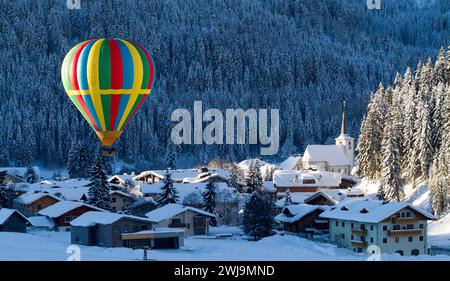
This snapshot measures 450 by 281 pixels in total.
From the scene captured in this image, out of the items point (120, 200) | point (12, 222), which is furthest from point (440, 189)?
point (12, 222)

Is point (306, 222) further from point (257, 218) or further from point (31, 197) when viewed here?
point (31, 197)

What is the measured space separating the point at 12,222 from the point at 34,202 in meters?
13.6

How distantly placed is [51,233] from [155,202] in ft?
37.6

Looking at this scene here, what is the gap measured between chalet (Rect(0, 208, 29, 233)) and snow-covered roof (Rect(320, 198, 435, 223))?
64.4 feet

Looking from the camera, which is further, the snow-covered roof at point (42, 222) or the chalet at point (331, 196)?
the chalet at point (331, 196)

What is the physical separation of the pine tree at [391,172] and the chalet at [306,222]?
8.40m

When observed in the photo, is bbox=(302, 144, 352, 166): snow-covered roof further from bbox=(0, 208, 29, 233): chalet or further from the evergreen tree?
Result: bbox=(0, 208, 29, 233): chalet

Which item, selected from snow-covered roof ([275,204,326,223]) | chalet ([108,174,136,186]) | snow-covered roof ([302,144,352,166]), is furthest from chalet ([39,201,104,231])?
snow-covered roof ([302,144,352,166])

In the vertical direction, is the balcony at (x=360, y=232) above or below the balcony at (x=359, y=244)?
above

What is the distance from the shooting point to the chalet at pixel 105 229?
5553 centimetres

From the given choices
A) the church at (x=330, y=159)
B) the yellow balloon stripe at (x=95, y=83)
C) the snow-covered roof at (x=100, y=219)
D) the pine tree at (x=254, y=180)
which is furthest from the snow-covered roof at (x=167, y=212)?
the church at (x=330, y=159)

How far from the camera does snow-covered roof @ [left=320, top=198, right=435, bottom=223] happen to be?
56.1m

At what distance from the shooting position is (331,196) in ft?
254

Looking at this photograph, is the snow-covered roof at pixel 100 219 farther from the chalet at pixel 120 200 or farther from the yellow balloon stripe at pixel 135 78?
the chalet at pixel 120 200
